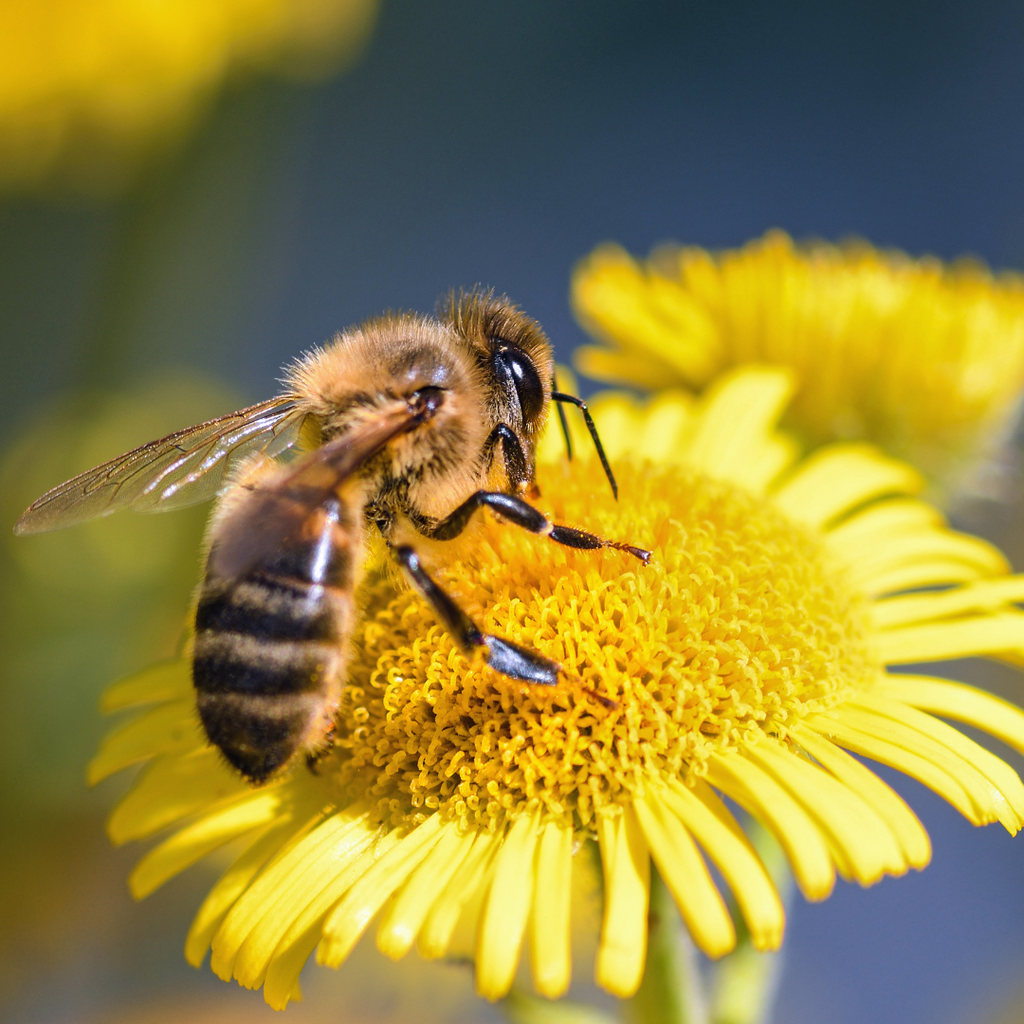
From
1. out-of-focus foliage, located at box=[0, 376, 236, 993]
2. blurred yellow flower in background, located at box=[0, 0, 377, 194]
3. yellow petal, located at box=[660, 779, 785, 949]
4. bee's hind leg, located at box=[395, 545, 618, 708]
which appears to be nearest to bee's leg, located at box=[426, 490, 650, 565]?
bee's hind leg, located at box=[395, 545, 618, 708]

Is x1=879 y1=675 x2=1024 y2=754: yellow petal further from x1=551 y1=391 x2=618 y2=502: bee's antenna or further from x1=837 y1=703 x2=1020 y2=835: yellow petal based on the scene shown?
x1=551 y1=391 x2=618 y2=502: bee's antenna

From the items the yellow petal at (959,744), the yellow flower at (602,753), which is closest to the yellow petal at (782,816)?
the yellow flower at (602,753)

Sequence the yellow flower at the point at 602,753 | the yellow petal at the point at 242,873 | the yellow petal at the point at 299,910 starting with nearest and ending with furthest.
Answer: the yellow flower at the point at 602,753
the yellow petal at the point at 299,910
the yellow petal at the point at 242,873

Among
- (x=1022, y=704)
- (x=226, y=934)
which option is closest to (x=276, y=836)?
(x=226, y=934)

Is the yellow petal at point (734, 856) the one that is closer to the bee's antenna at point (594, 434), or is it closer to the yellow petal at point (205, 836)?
the bee's antenna at point (594, 434)

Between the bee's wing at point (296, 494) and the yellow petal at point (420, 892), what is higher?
the bee's wing at point (296, 494)

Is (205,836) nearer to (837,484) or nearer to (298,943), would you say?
(298,943)

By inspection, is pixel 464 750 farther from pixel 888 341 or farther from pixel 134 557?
pixel 134 557
